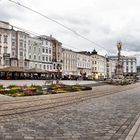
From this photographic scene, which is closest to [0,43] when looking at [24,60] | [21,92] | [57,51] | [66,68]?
[24,60]

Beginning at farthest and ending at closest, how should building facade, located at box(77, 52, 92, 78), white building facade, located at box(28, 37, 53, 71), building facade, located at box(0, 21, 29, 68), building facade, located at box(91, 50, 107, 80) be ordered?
building facade, located at box(91, 50, 107, 80) → building facade, located at box(77, 52, 92, 78) → white building facade, located at box(28, 37, 53, 71) → building facade, located at box(0, 21, 29, 68)

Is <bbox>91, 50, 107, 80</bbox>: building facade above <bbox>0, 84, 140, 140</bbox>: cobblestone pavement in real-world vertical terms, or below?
above

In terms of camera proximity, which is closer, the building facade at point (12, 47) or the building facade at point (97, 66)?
the building facade at point (12, 47)

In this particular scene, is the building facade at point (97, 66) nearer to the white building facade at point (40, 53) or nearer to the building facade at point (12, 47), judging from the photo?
the white building facade at point (40, 53)

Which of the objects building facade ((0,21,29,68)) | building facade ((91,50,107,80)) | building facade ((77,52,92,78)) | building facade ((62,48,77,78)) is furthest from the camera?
building facade ((91,50,107,80))

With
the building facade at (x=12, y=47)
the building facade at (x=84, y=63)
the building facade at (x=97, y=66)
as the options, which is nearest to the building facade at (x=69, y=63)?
the building facade at (x=84, y=63)

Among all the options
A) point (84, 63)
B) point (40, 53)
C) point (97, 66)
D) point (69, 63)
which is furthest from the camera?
point (97, 66)

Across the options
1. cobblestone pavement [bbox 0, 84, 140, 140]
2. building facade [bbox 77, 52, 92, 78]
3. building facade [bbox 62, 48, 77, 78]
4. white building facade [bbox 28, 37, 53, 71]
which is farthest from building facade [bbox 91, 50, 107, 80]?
cobblestone pavement [bbox 0, 84, 140, 140]

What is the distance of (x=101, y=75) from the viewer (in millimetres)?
179625

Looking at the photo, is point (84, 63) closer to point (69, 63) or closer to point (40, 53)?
point (69, 63)

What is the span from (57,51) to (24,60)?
2476 cm

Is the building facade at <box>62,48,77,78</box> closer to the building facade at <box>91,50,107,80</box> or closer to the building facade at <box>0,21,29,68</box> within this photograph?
the building facade at <box>91,50,107,80</box>

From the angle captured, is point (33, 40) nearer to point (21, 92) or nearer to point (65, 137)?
point (21, 92)

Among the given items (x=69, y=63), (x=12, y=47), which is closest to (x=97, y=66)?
(x=69, y=63)
